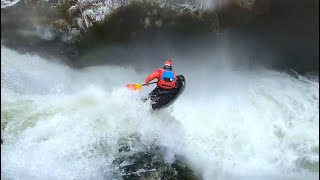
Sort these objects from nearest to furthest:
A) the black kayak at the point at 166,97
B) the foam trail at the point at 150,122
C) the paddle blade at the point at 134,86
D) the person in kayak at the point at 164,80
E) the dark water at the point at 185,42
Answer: the foam trail at the point at 150,122
the black kayak at the point at 166,97
the person in kayak at the point at 164,80
the paddle blade at the point at 134,86
the dark water at the point at 185,42

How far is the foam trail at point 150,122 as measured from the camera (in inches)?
513

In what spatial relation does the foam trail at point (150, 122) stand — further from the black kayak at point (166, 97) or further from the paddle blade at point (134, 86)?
the black kayak at point (166, 97)

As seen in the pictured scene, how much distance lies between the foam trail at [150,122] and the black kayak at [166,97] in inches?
11.5

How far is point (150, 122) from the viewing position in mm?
13695

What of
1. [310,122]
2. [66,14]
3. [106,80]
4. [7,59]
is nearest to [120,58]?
[106,80]

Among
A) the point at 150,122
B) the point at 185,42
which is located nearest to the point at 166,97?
the point at 150,122

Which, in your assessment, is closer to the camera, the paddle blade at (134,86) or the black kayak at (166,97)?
the black kayak at (166,97)

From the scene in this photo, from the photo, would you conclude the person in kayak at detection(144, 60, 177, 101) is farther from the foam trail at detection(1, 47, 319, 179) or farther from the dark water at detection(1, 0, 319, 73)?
the dark water at detection(1, 0, 319, 73)

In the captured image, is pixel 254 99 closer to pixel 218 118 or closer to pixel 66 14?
pixel 218 118

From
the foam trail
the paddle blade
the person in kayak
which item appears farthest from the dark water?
the person in kayak

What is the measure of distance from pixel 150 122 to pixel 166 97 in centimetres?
87

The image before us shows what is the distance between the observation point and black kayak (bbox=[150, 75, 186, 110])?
45.5 ft

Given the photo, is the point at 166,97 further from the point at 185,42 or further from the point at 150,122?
the point at 185,42

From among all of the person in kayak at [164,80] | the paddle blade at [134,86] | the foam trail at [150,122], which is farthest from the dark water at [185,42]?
the person in kayak at [164,80]
